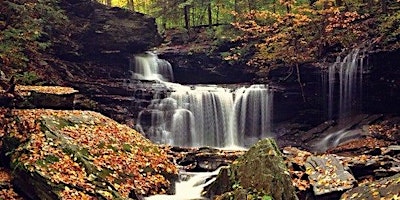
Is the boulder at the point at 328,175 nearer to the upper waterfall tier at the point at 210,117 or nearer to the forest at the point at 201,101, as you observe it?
the forest at the point at 201,101

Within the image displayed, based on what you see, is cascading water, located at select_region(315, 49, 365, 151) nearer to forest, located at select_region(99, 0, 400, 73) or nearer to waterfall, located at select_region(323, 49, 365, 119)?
waterfall, located at select_region(323, 49, 365, 119)

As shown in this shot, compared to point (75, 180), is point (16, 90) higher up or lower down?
higher up

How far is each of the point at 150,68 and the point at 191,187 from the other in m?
13.5

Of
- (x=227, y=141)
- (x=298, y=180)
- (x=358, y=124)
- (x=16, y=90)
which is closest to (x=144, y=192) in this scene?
(x=298, y=180)

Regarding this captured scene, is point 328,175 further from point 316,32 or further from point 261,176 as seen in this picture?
point 316,32

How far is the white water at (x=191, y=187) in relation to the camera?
8.85 metres

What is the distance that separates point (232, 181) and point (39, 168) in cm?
357

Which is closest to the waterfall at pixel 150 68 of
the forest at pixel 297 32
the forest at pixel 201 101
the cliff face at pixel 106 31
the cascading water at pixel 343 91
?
the forest at pixel 201 101

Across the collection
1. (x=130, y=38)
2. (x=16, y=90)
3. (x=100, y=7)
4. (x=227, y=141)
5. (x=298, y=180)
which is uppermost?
(x=100, y=7)

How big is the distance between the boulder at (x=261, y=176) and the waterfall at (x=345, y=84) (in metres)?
9.94

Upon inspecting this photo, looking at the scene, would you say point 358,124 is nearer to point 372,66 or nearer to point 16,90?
point 372,66

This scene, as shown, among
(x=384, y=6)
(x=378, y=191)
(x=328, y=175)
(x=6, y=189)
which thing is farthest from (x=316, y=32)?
(x=6, y=189)

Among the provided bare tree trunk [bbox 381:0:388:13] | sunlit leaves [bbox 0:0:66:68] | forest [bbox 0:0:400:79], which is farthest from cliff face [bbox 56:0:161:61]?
bare tree trunk [bbox 381:0:388:13]

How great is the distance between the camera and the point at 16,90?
1080cm
